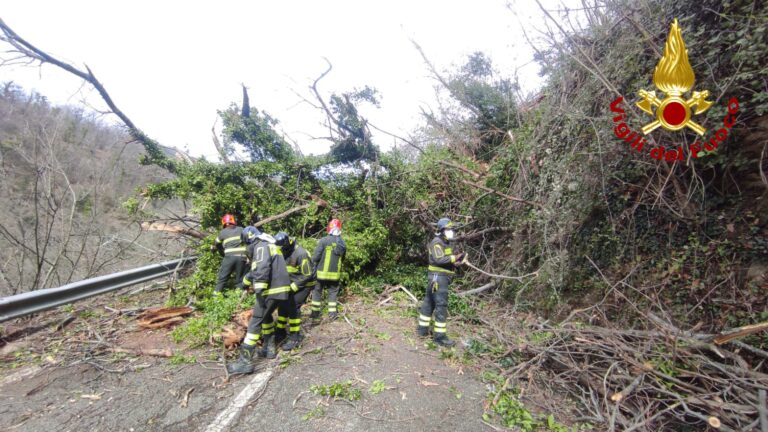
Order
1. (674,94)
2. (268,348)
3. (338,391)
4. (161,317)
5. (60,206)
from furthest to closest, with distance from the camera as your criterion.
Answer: (60,206)
(161,317)
(268,348)
(674,94)
(338,391)

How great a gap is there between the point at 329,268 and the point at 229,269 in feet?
7.32

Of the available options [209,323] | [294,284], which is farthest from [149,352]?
[294,284]

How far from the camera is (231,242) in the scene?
6.48 m

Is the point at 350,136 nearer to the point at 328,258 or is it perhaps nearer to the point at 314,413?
the point at 328,258

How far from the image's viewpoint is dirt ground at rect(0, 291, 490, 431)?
9.71 ft

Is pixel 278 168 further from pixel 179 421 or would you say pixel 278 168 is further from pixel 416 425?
pixel 416 425

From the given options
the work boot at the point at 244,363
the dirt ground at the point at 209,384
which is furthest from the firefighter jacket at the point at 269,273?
the dirt ground at the point at 209,384

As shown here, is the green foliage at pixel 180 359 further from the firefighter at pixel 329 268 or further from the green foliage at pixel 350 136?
the green foliage at pixel 350 136

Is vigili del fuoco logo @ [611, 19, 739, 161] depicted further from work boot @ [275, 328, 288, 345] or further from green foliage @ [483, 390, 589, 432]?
work boot @ [275, 328, 288, 345]

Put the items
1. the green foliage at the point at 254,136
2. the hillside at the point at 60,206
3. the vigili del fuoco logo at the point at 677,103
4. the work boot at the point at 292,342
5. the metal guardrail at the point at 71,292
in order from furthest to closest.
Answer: the green foliage at the point at 254,136, the hillside at the point at 60,206, the work boot at the point at 292,342, the metal guardrail at the point at 71,292, the vigili del fuoco logo at the point at 677,103

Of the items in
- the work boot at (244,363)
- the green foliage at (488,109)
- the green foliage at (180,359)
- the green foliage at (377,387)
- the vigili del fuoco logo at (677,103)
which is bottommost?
the green foliage at (377,387)

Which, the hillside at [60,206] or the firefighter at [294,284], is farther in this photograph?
the hillside at [60,206]

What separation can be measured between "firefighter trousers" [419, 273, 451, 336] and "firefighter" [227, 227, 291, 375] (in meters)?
2.18

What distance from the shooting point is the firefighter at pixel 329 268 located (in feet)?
19.0
